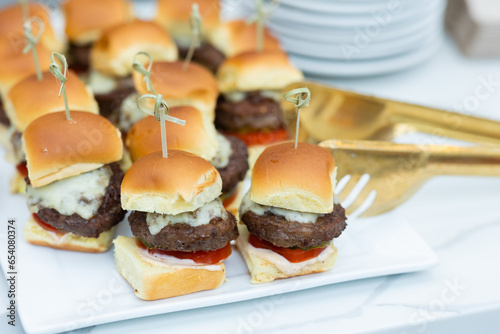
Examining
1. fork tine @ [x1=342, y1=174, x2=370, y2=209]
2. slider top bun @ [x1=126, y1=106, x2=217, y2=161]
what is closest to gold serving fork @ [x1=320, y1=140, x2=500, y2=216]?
fork tine @ [x1=342, y1=174, x2=370, y2=209]

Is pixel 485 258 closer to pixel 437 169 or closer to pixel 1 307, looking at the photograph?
pixel 437 169

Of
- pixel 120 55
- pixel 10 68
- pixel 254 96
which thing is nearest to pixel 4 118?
pixel 10 68

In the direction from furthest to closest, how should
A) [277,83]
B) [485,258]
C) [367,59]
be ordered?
[367,59] → [277,83] → [485,258]

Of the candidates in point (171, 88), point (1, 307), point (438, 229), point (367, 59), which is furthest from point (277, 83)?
point (1, 307)

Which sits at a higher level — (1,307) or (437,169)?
(437,169)

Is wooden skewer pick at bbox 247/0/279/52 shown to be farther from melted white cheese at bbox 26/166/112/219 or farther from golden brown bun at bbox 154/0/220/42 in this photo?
melted white cheese at bbox 26/166/112/219

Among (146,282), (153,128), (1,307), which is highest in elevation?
(153,128)

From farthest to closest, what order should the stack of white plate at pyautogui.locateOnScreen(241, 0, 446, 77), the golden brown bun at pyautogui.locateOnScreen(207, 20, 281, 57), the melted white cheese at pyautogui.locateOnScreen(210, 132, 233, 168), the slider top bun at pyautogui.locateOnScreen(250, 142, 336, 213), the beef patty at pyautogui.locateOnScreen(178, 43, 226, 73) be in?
the beef patty at pyautogui.locateOnScreen(178, 43, 226, 73), the golden brown bun at pyautogui.locateOnScreen(207, 20, 281, 57), the stack of white plate at pyautogui.locateOnScreen(241, 0, 446, 77), the melted white cheese at pyautogui.locateOnScreen(210, 132, 233, 168), the slider top bun at pyautogui.locateOnScreen(250, 142, 336, 213)

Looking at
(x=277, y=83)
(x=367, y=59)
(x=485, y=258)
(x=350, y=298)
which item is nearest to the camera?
(x=350, y=298)
